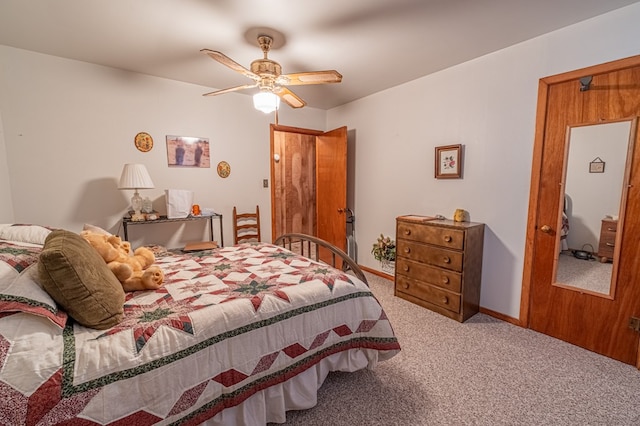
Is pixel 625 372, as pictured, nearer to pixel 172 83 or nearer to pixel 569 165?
pixel 569 165

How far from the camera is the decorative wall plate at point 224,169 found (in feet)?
11.7

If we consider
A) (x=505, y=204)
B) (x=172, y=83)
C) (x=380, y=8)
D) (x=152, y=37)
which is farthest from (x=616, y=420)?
(x=172, y=83)

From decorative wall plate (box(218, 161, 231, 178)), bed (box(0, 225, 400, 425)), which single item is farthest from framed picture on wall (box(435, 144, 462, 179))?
decorative wall plate (box(218, 161, 231, 178))

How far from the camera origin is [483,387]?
1777 mm

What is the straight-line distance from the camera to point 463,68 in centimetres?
279

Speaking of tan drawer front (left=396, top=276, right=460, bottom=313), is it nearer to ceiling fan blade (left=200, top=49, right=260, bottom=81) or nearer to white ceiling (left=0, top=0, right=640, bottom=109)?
white ceiling (left=0, top=0, right=640, bottom=109)

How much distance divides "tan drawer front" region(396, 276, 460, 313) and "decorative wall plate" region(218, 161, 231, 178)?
2482mm

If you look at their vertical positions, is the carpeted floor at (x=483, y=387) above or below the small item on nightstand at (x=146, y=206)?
below

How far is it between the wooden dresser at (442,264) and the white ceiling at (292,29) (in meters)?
1.61

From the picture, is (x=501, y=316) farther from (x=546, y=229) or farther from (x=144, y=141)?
(x=144, y=141)

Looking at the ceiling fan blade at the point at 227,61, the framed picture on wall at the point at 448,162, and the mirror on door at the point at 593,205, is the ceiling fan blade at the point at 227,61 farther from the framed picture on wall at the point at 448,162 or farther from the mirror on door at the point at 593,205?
the mirror on door at the point at 593,205

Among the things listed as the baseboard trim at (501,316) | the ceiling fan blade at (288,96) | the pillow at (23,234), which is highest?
the ceiling fan blade at (288,96)

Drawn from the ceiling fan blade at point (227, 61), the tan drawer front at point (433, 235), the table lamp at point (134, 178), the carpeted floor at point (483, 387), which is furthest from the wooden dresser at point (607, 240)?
the table lamp at point (134, 178)

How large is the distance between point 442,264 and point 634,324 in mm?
1300
